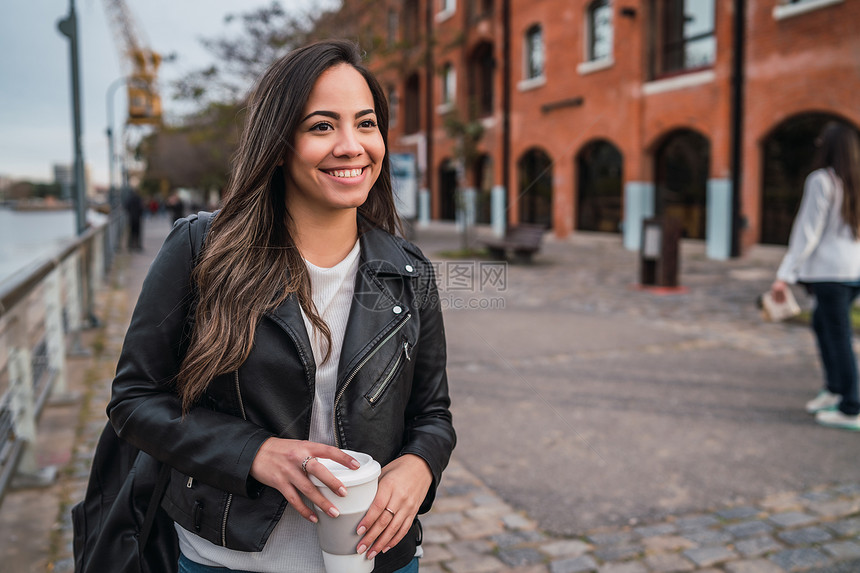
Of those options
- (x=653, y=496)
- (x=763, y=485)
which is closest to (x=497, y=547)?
(x=653, y=496)

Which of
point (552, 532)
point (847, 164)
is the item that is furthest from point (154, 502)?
point (847, 164)

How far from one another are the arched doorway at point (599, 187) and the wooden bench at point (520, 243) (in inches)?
204

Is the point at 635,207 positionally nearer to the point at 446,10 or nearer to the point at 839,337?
the point at 446,10

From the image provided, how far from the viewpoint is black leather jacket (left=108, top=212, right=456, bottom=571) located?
1.40 meters

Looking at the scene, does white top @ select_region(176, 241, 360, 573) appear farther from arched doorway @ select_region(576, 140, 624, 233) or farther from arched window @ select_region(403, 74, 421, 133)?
arched window @ select_region(403, 74, 421, 133)

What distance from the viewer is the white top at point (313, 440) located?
149 cm

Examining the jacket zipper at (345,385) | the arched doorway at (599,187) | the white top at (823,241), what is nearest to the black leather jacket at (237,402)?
the jacket zipper at (345,385)

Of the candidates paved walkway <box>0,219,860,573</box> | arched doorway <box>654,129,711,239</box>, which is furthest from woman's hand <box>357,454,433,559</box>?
arched doorway <box>654,129,711,239</box>

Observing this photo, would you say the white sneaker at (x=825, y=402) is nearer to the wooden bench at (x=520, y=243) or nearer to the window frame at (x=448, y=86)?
the wooden bench at (x=520, y=243)

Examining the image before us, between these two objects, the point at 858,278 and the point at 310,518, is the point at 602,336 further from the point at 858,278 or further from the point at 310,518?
the point at 310,518

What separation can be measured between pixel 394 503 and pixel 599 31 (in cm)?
2079

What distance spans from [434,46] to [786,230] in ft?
49.4

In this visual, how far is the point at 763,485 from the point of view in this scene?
4.00m

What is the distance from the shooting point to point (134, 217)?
2162 cm
